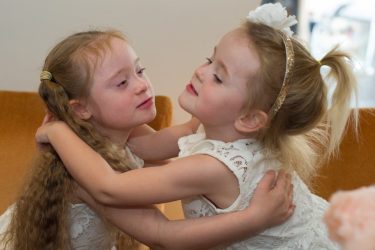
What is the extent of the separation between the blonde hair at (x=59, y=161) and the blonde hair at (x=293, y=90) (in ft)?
1.11

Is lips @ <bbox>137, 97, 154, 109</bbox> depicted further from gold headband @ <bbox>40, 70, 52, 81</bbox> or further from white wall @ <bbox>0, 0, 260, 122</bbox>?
white wall @ <bbox>0, 0, 260, 122</bbox>

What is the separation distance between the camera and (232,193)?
1.00 m

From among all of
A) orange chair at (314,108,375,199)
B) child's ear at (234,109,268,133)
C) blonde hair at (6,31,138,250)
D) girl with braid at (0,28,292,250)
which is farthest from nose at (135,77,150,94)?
orange chair at (314,108,375,199)

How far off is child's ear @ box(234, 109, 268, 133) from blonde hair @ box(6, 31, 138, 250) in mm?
271

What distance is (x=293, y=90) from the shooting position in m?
0.98

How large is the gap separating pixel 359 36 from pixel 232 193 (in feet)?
4.35

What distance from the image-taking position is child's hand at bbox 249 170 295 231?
94cm

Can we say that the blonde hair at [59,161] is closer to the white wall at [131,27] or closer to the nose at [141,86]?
the nose at [141,86]

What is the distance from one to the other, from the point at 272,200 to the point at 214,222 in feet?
0.41

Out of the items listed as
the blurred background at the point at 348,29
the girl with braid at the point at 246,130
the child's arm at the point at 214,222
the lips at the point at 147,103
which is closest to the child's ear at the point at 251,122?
the girl with braid at the point at 246,130

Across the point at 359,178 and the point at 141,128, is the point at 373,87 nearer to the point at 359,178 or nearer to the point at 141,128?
the point at 359,178

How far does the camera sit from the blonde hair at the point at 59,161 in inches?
40.8

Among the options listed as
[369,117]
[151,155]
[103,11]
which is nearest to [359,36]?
[369,117]

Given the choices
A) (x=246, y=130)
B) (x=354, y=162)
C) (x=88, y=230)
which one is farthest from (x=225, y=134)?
(x=354, y=162)
